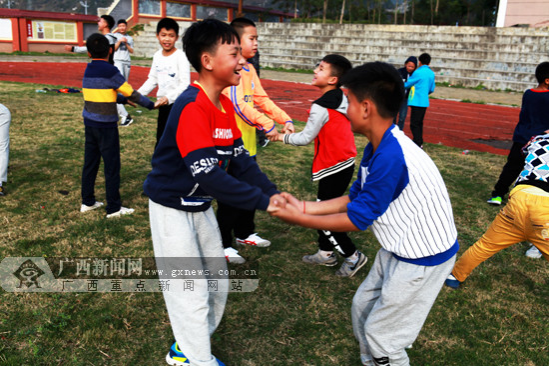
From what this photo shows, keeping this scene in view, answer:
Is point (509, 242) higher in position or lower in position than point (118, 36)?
lower

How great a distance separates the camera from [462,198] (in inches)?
248

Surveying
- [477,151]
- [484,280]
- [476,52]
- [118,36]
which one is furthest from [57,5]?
[484,280]

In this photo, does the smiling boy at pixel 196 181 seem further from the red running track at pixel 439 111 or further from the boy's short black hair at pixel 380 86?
the red running track at pixel 439 111

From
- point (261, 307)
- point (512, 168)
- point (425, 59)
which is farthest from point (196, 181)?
point (425, 59)

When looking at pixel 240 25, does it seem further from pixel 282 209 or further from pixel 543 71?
pixel 543 71

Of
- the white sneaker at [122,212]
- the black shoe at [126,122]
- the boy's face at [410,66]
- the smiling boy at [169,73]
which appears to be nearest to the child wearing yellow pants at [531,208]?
the white sneaker at [122,212]

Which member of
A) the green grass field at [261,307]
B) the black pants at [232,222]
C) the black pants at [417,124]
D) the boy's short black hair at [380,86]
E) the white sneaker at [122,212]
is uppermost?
the boy's short black hair at [380,86]

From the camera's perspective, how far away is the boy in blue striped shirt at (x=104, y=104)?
4.73 metres

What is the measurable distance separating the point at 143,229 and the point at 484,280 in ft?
11.5

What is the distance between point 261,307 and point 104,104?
284cm

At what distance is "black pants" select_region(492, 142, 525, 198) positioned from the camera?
19.2 feet

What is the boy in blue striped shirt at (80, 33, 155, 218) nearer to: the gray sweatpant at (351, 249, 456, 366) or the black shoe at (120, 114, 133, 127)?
the gray sweatpant at (351, 249, 456, 366)

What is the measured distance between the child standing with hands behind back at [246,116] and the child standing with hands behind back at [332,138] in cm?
28

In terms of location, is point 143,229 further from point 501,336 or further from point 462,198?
point 462,198
